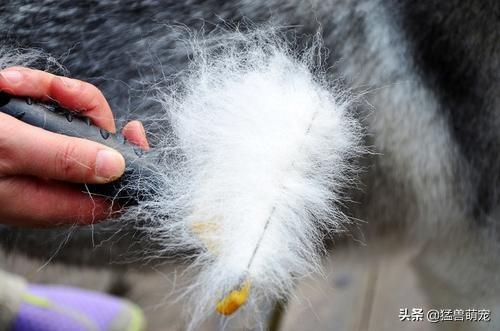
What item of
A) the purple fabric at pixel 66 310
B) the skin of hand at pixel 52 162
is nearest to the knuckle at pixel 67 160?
the skin of hand at pixel 52 162

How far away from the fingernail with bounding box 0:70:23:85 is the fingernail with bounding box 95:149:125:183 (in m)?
0.11

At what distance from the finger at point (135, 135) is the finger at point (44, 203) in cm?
7

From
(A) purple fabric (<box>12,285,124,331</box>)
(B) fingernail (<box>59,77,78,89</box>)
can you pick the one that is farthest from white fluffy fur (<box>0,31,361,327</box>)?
(A) purple fabric (<box>12,285,124,331</box>)

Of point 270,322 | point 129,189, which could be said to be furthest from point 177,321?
point 129,189

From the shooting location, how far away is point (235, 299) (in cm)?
45

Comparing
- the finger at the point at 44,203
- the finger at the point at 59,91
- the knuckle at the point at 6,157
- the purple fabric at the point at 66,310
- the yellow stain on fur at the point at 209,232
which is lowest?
the purple fabric at the point at 66,310

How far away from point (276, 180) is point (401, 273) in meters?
0.53

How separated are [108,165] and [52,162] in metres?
0.05

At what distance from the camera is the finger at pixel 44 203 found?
1.48 feet

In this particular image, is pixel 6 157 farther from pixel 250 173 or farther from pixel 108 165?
pixel 250 173

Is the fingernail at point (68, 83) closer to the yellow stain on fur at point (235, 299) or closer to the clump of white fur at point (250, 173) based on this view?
the clump of white fur at point (250, 173)

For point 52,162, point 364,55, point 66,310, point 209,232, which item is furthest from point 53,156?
point 66,310

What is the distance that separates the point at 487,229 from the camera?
71 centimetres

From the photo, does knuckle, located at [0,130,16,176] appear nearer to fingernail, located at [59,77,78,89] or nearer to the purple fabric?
fingernail, located at [59,77,78,89]
